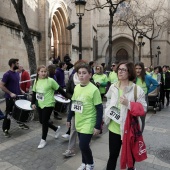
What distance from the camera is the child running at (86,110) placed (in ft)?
11.2

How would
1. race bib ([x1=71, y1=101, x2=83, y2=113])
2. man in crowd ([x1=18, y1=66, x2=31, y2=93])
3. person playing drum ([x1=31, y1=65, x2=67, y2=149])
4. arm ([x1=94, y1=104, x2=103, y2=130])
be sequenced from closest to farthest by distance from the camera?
arm ([x1=94, y1=104, x2=103, y2=130]) → race bib ([x1=71, y1=101, x2=83, y2=113]) → person playing drum ([x1=31, y1=65, x2=67, y2=149]) → man in crowd ([x1=18, y1=66, x2=31, y2=93])

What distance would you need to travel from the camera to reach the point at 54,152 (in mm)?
4637

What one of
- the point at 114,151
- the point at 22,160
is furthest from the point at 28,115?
the point at 114,151

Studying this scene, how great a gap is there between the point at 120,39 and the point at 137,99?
36975 mm

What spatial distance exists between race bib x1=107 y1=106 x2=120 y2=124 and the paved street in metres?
1.28

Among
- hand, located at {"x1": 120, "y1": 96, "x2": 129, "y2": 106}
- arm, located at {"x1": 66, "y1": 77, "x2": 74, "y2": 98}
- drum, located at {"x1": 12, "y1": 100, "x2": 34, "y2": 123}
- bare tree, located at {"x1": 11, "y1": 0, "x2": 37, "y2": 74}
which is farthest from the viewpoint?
bare tree, located at {"x1": 11, "y1": 0, "x2": 37, "y2": 74}

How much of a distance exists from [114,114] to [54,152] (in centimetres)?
208

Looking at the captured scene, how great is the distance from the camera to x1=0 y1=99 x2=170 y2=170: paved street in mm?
4039

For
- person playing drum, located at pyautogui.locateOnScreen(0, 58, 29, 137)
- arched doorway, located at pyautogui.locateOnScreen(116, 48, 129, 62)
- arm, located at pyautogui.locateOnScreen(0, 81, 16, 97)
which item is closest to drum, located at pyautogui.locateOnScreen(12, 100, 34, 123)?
arm, located at pyautogui.locateOnScreen(0, 81, 16, 97)

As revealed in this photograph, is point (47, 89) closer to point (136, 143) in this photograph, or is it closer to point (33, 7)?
point (136, 143)

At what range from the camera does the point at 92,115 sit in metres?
3.46

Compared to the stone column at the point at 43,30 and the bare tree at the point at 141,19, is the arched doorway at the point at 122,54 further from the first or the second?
the stone column at the point at 43,30

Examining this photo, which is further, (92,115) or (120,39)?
(120,39)

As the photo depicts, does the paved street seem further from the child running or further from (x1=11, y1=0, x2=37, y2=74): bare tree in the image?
(x1=11, y1=0, x2=37, y2=74): bare tree
